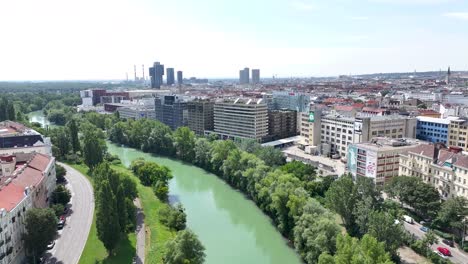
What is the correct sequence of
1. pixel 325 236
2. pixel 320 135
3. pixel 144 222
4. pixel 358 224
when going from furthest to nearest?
pixel 320 135 < pixel 144 222 < pixel 358 224 < pixel 325 236

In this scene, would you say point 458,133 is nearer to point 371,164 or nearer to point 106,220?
point 371,164

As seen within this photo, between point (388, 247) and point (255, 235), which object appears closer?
point (388, 247)

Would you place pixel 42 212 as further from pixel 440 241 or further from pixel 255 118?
pixel 255 118

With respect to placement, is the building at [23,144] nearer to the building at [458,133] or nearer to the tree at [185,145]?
A: the tree at [185,145]

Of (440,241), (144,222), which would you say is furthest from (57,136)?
(440,241)

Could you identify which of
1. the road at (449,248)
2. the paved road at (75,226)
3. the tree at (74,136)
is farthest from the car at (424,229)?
the tree at (74,136)

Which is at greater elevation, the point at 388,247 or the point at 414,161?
the point at 414,161

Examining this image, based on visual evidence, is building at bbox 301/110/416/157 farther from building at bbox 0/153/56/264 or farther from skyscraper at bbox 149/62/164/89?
skyscraper at bbox 149/62/164/89

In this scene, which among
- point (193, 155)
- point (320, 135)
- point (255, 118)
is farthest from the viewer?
point (255, 118)
